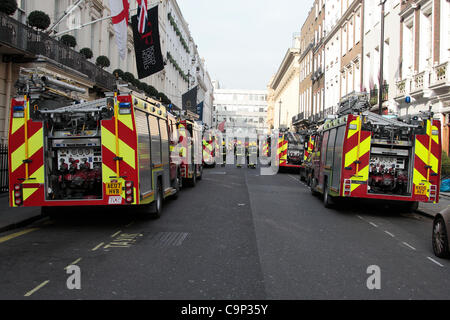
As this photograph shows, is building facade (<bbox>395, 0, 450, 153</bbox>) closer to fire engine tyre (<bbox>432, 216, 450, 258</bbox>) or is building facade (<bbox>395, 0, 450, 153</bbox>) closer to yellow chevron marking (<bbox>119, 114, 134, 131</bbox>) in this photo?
fire engine tyre (<bbox>432, 216, 450, 258</bbox>)

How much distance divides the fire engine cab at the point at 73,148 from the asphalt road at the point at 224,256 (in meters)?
0.69

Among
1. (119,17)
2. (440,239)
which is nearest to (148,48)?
(119,17)

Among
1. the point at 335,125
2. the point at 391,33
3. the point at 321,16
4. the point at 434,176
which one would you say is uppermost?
the point at 321,16

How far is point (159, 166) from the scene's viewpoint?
10422mm

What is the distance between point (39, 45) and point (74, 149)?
29.7 feet

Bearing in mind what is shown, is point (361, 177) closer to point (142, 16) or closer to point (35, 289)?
point (35, 289)

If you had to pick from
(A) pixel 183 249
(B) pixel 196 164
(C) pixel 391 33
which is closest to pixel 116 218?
(A) pixel 183 249

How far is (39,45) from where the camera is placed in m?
16.1

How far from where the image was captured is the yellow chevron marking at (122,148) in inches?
326

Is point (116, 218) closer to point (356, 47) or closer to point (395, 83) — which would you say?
point (395, 83)

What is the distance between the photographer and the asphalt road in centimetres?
493

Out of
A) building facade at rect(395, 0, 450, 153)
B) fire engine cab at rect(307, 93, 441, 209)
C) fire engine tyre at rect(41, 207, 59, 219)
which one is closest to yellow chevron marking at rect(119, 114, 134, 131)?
fire engine tyre at rect(41, 207, 59, 219)

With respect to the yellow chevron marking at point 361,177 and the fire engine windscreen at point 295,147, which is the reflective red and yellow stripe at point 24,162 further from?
the fire engine windscreen at point 295,147
